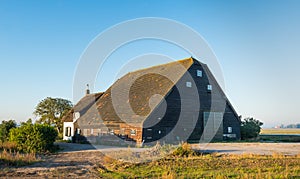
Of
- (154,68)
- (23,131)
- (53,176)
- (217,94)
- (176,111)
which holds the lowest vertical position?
(53,176)

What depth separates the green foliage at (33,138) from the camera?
67.4ft

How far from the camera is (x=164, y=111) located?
26.8 meters

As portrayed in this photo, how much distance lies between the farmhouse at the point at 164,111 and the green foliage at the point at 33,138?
7.82 meters

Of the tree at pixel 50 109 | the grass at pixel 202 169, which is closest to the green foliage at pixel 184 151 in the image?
the grass at pixel 202 169

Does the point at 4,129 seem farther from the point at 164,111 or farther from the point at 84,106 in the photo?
the point at 164,111

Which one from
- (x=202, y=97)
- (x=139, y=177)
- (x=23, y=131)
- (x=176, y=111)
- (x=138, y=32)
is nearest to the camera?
(x=139, y=177)

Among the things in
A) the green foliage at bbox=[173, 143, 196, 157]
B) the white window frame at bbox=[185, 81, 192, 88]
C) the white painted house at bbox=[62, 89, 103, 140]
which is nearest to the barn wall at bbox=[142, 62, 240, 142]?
the white window frame at bbox=[185, 81, 192, 88]

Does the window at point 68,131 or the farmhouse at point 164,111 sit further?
the window at point 68,131

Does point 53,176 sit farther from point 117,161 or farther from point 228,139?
point 228,139

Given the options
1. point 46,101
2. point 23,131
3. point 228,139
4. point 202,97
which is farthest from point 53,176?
point 46,101

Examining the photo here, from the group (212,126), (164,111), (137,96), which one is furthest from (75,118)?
(212,126)

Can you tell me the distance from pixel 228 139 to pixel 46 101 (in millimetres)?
32762

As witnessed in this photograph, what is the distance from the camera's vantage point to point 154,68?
3441cm

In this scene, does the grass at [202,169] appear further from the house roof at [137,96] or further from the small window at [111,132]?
the small window at [111,132]
